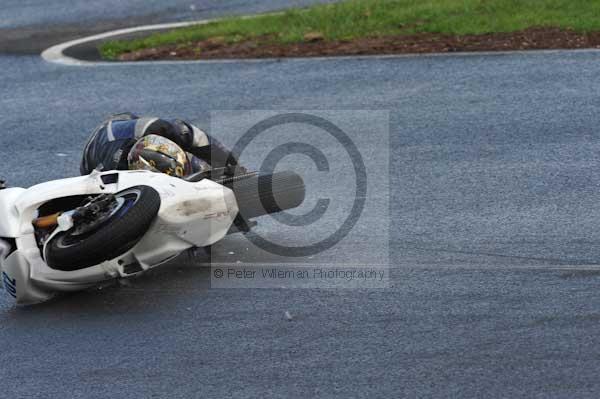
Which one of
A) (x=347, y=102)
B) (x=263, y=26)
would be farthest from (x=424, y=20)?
(x=347, y=102)

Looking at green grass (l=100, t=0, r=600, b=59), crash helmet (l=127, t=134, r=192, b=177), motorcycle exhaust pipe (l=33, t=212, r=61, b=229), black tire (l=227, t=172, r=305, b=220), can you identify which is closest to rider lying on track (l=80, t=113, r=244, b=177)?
crash helmet (l=127, t=134, r=192, b=177)

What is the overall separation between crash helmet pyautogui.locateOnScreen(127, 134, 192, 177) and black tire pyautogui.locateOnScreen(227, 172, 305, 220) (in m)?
0.34

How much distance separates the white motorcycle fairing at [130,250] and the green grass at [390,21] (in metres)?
7.69

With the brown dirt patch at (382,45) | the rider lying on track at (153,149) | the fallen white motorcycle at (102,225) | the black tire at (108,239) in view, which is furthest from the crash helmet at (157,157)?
the brown dirt patch at (382,45)

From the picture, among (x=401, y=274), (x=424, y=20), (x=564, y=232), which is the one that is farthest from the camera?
(x=424, y=20)

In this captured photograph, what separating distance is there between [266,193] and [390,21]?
8.01 metres

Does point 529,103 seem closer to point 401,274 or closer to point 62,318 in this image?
point 401,274

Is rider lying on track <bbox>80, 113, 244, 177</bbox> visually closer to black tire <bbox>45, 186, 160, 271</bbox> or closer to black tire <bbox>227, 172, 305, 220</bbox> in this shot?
black tire <bbox>227, 172, 305, 220</bbox>

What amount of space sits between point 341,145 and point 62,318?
3.97 meters

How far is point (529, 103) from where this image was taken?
35.0ft

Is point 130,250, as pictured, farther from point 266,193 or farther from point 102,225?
point 266,193

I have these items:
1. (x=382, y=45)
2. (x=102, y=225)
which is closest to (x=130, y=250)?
(x=102, y=225)

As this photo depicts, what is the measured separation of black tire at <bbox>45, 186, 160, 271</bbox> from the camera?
241 inches

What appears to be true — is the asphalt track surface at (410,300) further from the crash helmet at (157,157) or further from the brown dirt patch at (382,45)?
the brown dirt patch at (382,45)
